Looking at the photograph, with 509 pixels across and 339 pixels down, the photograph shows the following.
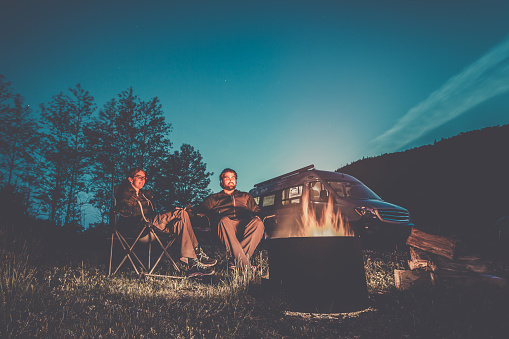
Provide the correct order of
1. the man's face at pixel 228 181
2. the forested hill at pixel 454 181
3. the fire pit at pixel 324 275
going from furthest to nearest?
the forested hill at pixel 454 181, the man's face at pixel 228 181, the fire pit at pixel 324 275

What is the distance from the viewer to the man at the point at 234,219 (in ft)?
12.6

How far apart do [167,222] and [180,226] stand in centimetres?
20

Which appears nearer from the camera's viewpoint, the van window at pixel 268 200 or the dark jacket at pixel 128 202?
the dark jacket at pixel 128 202

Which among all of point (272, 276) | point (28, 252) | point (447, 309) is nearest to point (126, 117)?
point (28, 252)

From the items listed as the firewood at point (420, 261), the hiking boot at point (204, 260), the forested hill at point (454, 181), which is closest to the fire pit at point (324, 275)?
the hiking boot at point (204, 260)

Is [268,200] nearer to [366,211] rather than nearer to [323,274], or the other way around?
[366,211]

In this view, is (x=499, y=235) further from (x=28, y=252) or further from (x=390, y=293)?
(x=28, y=252)

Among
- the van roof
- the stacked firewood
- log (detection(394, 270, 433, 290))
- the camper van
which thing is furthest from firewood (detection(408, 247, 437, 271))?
the van roof

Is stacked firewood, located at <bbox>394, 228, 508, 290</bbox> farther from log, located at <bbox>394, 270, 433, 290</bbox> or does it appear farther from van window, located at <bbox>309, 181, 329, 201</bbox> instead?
van window, located at <bbox>309, 181, 329, 201</bbox>

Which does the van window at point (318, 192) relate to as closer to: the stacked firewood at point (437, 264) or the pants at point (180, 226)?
the stacked firewood at point (437, 264)

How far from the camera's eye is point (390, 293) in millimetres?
3432

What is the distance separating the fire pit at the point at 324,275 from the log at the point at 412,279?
941 millimetres

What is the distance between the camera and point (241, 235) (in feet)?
13.8

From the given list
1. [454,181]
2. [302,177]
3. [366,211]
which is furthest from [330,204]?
[454,181]
